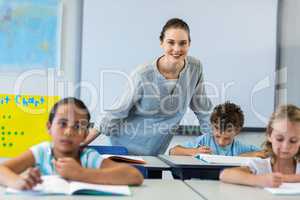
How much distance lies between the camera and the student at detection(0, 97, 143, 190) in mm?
1282

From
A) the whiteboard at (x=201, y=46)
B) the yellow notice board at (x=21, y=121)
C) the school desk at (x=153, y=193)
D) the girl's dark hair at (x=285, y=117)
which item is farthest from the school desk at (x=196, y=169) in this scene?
the yellow notice board at (x=21, y=121)

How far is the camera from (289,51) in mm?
3373

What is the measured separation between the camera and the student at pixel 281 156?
1501 millimetres

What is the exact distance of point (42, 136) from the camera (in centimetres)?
331

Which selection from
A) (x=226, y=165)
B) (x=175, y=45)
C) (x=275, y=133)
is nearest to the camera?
(x=275, y=133)

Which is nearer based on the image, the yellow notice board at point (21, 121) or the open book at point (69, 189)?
the open book at point (69, 189)

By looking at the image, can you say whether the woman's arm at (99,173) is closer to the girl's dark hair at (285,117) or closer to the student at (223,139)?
the girl's dark hair at (285,117)

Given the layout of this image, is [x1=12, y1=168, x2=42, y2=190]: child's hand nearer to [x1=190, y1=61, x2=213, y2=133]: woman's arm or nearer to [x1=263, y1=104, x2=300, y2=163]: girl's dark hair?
[x1=263, y1=104, x2=300, y2=163]: girl's dark hair

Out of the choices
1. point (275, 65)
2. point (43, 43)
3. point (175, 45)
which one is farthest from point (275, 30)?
point (43, 43)

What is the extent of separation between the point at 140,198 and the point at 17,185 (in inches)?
12.8

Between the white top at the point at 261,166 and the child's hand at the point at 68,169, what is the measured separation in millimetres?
631

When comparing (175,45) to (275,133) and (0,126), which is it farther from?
(0,126)

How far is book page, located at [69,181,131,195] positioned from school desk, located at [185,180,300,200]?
0.77ft

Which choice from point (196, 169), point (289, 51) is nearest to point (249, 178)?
point (196, 169)
